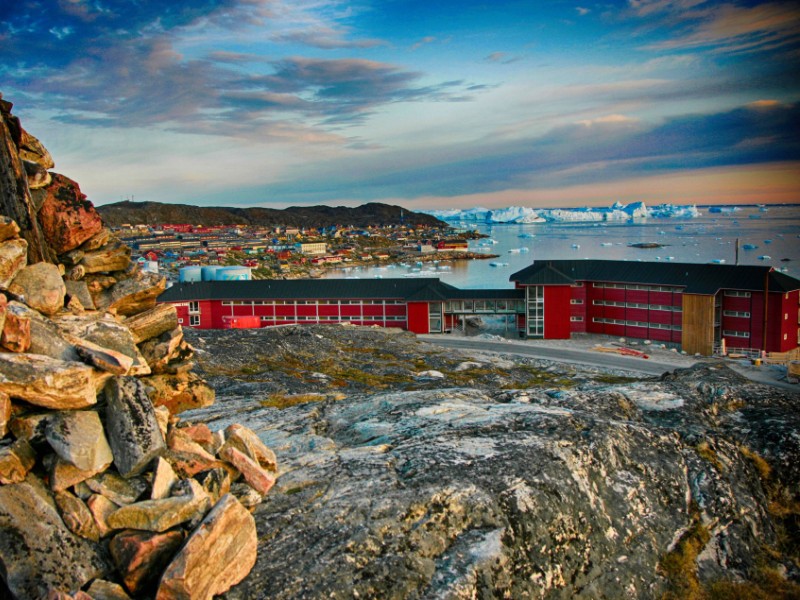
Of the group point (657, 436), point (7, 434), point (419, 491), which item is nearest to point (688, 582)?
point (657, 436)

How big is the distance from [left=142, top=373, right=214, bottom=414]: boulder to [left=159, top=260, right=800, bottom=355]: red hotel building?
36688 mm

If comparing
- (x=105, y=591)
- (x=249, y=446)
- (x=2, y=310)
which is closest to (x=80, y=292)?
(x=2, y=310)

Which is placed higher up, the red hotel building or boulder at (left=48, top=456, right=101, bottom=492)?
boulder at (left=48, top=456, right=101, bottom=492)

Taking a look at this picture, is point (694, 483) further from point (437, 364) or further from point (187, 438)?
point (437, 364)

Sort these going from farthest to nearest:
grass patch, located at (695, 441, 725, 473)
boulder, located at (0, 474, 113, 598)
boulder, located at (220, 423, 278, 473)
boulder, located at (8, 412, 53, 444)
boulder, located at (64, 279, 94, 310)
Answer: grass patch, located at (695, 441, 725, 473)
boulder, located at (64, 279, 94, 310)
boulder, located at (220, 423, 278, 473)
boulder, located at (8, 412, 53, 444)
boulder, located at (0, 474, 113, 598)

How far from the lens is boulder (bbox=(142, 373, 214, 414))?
1056 centimetres

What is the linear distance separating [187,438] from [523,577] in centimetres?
467

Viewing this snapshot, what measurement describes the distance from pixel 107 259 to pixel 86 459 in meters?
4.25

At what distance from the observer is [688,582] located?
9102mm

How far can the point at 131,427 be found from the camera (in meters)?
7.26

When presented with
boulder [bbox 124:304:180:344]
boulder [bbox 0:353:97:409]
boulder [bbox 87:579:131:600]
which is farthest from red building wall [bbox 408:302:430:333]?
boulder [bbox 87:579:131:600]

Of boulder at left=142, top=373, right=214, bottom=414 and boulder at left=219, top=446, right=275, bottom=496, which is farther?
boulder at left=142, top=373, right=214, bottom=414

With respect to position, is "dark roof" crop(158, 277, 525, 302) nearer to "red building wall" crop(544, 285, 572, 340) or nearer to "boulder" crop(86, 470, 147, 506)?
"red building wall" crop(544, 285, 572, 340)

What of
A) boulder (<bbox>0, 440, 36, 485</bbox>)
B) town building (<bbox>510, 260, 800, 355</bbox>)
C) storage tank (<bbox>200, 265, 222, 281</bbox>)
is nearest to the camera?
boulder (<bbox>0, 440, 36, 485</bbox>)
